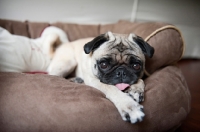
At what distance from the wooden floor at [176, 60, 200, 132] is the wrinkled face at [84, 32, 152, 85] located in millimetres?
798

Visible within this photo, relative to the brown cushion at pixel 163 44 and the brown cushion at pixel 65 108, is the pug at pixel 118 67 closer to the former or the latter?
the brown cushion at pixel 65 108

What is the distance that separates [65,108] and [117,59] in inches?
23.6

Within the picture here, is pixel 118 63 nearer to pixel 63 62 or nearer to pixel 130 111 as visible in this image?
pixel 130 111

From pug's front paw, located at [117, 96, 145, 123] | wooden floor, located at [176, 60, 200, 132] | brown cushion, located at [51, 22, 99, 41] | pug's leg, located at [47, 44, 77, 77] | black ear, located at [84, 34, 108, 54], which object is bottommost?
wooden floor, located at [176, 60, 200, 132]

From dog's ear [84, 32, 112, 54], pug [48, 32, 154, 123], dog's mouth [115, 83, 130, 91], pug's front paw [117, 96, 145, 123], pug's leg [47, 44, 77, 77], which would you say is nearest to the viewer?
pug's front paw [117, 96, 145, 123]

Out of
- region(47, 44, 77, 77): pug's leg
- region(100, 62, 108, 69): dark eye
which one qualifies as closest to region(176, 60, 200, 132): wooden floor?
region(100, 62, 108, 69): dark eye

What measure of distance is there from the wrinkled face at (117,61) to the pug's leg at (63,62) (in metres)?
0.51

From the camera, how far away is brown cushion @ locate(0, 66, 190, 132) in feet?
3.82

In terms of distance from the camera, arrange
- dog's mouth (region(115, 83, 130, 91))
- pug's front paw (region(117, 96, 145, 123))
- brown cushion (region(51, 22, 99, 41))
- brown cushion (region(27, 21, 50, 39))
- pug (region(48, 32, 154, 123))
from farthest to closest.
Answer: brown cushion (region(51, 22, 99, 41)) → brown cushion (region(27, 21, 50, 39)) → dog's mouth (region(115, 83, 130, 91)) → pug (region(48, 32, 154, 123)) → pug's front paw (region(117, 96, 145, 123))

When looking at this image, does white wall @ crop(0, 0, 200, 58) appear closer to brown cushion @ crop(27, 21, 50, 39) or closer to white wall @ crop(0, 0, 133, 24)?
white wall @ crop(0, 0, 133, 24)

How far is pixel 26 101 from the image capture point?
1.24 meters

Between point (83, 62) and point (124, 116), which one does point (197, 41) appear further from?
point (124, 116)

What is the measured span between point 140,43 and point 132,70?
11.2 inches

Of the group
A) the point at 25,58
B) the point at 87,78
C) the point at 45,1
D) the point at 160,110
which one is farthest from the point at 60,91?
the point at 45,1
